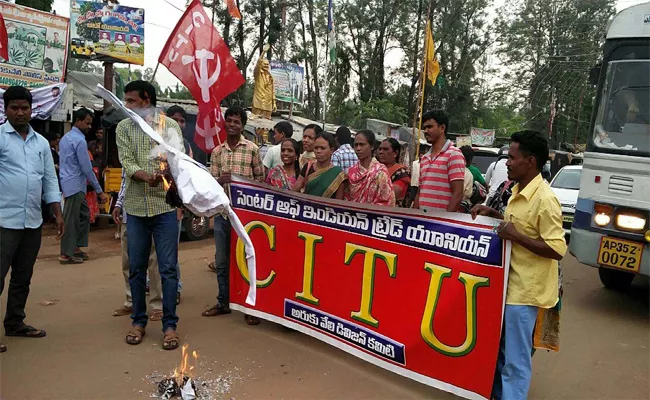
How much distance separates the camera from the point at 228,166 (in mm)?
4723

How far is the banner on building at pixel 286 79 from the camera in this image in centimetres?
2030

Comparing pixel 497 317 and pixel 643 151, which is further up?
pixel 643 151

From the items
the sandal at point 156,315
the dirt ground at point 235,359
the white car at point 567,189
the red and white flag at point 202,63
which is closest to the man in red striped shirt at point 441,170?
the dirt ground at point 235,359

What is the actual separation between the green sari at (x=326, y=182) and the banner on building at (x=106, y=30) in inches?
389

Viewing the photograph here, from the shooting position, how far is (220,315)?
4.80 m

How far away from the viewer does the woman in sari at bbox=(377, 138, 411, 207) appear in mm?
5148

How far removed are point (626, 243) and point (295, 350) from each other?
11.3 ft

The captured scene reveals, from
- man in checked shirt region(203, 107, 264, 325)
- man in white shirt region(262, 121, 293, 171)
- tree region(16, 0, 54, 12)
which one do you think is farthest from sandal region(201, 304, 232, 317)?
tree region(16, 0, 54, 12)

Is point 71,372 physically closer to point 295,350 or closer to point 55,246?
point 295,350

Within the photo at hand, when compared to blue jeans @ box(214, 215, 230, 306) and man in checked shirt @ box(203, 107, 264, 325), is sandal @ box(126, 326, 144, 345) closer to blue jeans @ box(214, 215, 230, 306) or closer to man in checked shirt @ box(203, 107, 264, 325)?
man in checked shirt @ box(203, 107, 264, 325)

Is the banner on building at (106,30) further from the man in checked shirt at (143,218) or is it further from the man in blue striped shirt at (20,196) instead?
the man in checked shirt at (143,218)

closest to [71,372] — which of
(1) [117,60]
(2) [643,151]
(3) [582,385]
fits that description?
(3) [582,385]

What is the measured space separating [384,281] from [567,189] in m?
8.38

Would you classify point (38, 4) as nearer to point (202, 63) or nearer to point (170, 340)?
point (202, 63)
